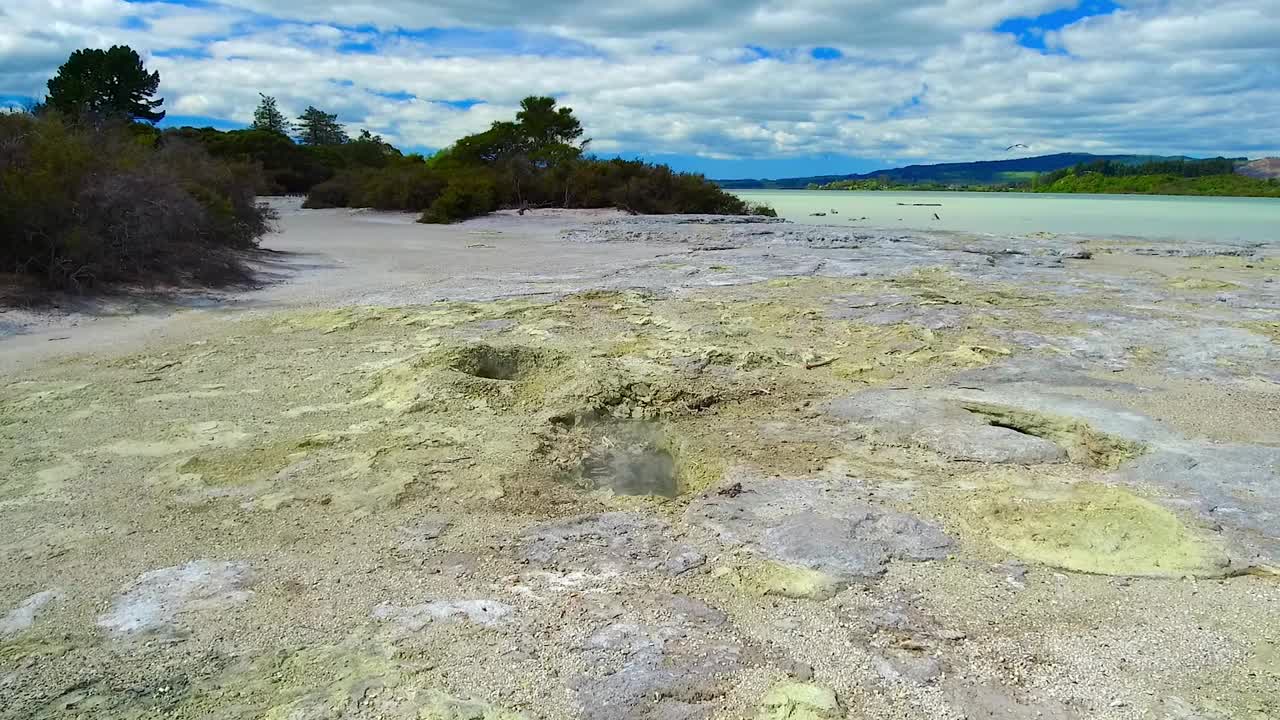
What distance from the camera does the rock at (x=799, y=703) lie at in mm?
2156

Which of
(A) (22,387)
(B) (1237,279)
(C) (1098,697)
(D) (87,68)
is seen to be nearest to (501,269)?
(A) (22,387)

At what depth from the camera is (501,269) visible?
11.0m

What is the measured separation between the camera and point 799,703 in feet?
7.23

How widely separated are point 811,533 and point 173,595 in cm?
213

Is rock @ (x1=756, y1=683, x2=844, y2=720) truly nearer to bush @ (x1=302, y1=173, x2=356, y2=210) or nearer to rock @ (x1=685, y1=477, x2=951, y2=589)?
rock @ (x1=685, y1=477, x2=951, y2=589)

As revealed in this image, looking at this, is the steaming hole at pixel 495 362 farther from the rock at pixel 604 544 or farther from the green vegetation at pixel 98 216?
the green vegetation at pixel 98 216

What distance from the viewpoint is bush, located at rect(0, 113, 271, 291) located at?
26.1 feet

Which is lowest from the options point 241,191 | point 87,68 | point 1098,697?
point 1098,697

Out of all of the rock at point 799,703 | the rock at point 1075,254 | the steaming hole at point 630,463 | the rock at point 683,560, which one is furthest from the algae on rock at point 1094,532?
the rock at point 1075,254

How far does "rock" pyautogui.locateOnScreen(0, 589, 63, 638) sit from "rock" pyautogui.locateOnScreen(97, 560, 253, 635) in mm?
207

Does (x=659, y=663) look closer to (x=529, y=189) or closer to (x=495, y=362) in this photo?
(x=495, y=362)

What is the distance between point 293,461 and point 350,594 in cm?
138

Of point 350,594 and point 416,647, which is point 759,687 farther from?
point 350,594

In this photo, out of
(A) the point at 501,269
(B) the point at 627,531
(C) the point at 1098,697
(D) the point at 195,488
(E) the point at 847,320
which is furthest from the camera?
(A) the point at 501,269
